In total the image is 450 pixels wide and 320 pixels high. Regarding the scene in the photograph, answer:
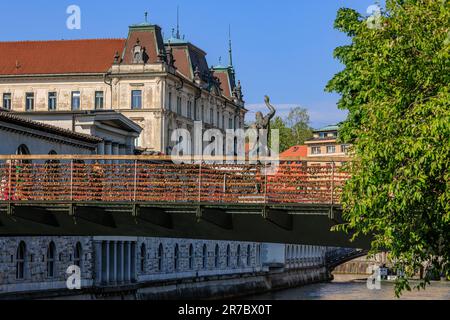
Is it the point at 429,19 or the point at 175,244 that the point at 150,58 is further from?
the point at 429,19

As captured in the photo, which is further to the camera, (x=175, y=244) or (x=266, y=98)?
(x=175, y=244)

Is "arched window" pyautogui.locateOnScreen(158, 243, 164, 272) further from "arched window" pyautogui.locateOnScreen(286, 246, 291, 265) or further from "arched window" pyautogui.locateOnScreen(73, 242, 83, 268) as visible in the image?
"arched window" pyautogui.locateOnScreen(286, 246, 291, 265)

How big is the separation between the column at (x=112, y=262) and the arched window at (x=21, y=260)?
12554mm

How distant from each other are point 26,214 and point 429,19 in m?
15.4

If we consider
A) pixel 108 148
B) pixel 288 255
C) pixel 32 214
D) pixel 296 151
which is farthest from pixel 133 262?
pixel 296 151

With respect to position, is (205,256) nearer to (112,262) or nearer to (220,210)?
(112,262)

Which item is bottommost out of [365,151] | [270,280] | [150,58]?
[270,280]

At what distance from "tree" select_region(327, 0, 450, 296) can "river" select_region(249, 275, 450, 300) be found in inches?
2429

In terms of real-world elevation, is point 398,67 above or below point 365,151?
above

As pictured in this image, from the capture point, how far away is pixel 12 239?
59219mm

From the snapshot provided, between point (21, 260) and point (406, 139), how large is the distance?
3611 centimetres

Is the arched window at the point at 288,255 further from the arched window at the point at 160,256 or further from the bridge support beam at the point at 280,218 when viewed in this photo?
the bridge support beam at the point at 280,218

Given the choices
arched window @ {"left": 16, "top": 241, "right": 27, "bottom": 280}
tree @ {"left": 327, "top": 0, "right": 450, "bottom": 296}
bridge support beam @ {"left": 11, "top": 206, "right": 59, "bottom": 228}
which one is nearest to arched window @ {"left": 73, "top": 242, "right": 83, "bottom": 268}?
arched window @ {"left": 16, "top": 241, "right": 27, "bottom": 280}

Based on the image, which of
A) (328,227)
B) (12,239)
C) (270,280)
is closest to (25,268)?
(12,239)
